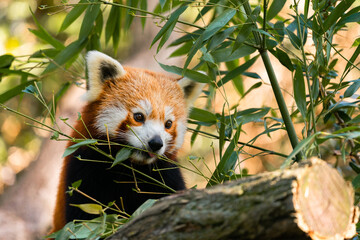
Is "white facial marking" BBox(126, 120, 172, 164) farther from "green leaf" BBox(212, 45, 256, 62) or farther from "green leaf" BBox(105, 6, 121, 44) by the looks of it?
"green leaf" BBox(105, 6, 121, 44)

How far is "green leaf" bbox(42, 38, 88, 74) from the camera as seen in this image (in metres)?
2.98

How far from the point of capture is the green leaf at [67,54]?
2.98 m

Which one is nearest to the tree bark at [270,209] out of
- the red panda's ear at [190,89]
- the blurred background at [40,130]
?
the red panda's ear at [190,89]

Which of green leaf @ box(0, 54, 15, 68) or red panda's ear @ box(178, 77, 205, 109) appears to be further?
green leaf @ box(0, 54, 15, 68)

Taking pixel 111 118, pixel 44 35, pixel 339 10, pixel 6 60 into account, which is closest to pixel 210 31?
pixel 339 10

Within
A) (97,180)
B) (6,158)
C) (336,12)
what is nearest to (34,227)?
(6,158)

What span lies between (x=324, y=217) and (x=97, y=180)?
5.26 ft

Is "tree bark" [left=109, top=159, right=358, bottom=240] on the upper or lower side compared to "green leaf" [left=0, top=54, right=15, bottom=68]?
lower

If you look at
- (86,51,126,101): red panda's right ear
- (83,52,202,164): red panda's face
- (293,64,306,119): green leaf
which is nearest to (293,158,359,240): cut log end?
(293,64,306,119): green leaf

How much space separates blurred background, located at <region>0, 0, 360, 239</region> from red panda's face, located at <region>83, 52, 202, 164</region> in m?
1.06

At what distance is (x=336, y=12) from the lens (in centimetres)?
213

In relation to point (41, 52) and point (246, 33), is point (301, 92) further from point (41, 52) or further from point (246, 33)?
point (41, 52)

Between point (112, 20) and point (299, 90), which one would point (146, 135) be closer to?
point (299, 90)

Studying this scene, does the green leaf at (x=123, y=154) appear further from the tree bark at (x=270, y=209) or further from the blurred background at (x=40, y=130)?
the blurred background at (x=40, y=130)
